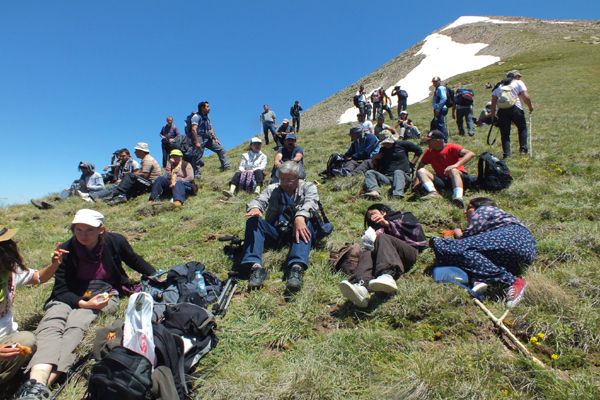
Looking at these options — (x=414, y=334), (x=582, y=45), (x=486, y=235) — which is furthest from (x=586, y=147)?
(x=582, y=45)

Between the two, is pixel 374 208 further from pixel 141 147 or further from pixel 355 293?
pixel 141 147

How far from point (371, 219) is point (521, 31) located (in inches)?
2272

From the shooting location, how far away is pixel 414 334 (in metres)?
3.39

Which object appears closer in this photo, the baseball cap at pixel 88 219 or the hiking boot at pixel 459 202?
the baseball cap at pixel 88 219

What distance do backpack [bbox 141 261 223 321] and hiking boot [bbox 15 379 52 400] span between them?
130 cm

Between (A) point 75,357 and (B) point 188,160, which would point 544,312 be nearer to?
(A) point 75,357

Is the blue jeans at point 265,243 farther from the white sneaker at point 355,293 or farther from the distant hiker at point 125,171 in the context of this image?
the distant hiker at point 125,171

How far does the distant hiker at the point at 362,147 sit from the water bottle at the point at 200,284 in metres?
6.54

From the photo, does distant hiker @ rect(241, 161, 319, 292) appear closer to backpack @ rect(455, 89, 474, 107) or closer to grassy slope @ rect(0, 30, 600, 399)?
grassy slope @ rect(0, 30, 600, 399)

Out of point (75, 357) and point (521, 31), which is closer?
point (75, 357)

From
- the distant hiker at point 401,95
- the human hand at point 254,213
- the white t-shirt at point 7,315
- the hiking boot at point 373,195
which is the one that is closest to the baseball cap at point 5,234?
the white t-shirt at point 7,315

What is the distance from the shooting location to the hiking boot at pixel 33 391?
2977mm

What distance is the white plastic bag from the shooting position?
2.73 m

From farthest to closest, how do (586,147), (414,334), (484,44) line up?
(484,44) < (586,147) < (414,334)
